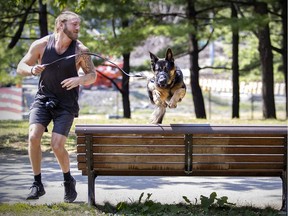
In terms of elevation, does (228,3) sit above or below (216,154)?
above

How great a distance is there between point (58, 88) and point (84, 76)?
12.0 inches

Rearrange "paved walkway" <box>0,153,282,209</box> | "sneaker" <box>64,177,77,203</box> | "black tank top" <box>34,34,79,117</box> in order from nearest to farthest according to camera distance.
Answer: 1. "black tank top" <box>34,34,79,117</box>
2. "sneaker" <box>64,177,77,203</box>
3. "paved walkway" <box>0,153,282,209</box>

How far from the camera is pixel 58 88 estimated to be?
6.77 metres

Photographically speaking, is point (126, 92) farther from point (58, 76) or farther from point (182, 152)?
point (182, 152)

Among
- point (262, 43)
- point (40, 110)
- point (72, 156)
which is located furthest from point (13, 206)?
point (262, 43)

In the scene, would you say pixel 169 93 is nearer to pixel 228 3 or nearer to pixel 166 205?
pixel 166 205

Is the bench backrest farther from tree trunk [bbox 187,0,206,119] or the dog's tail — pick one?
tree trunk [bbox 187,0,206,119]

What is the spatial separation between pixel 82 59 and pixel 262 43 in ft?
53.3

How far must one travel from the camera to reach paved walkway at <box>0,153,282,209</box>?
24.1 feet

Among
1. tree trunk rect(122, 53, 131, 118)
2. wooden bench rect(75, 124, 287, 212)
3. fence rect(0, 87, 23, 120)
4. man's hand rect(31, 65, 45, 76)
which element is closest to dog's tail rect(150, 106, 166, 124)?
wooden bench rect(75, 124, 287, 212)

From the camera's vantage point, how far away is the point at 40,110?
676 cm

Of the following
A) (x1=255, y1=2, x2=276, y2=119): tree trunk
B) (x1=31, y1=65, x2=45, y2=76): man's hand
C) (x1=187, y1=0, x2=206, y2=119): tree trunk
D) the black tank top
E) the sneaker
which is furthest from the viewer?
(x1=187, y1=0, x2=206, y2=119): tree trunk

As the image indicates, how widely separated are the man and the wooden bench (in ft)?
0.86

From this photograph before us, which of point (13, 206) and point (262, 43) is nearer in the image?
point (13, 206)
